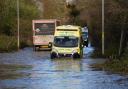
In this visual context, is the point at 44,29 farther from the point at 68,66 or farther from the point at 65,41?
the point at 68,66

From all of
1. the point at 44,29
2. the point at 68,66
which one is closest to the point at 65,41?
the point at 68,66

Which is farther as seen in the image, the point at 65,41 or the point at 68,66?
the point at 65,41

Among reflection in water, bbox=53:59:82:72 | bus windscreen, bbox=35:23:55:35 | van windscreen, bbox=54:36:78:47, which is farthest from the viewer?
bus windscreen, bbox=35:23:55:35

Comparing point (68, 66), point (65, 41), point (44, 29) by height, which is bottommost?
point (68, 66)

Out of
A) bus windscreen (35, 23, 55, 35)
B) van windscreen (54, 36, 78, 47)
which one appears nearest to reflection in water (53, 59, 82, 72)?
van windscreen (54, 36, 78, 47)

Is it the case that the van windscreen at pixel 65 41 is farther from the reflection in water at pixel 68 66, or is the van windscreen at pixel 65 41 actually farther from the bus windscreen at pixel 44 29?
the bus windscreen at pixel 44 29

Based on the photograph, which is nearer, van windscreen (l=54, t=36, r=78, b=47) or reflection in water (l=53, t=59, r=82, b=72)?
reflection in water (l=53, t=59, r=82, b=72)

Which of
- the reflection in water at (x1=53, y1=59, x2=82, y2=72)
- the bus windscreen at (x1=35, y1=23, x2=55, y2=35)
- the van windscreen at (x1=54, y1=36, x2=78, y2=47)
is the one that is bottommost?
the reflection in water at (x1=53, y1=59, x2=82, y2=72)

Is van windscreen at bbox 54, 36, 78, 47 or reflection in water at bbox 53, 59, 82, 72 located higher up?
van windscreen at bbox 54, 36, 78, 47

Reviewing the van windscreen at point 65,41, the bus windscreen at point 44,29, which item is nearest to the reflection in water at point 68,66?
A: the van windscreen at point 65,41

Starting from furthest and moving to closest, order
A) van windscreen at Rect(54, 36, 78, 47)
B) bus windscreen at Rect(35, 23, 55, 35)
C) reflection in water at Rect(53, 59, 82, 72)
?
bus windscreen at Rect(35, 23, 55, 35) < van windscreen at Rect(54, 36, 78, 47) < reflection in water at Rect(53, 59, 82, 72)

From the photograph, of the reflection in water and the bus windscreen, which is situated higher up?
the bus windscreen

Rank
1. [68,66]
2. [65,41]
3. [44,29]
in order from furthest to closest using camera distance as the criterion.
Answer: [44,29], [65,41], [68,66]

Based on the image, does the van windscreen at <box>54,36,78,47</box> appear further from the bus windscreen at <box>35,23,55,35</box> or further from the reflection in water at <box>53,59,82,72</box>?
the bus windscreen at <box>35,23,55,35</box>
